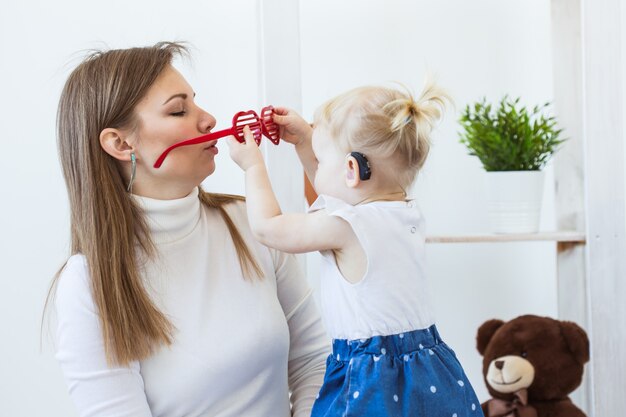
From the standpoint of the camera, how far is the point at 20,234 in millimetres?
1790

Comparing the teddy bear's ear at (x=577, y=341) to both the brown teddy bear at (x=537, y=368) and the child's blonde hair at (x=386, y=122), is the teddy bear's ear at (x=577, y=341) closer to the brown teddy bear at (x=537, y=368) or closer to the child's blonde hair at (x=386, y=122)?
the brown teddy bear at (x=537, y=368)

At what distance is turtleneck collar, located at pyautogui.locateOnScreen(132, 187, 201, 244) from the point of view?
133 centimetres

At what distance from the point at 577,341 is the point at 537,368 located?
11 cm

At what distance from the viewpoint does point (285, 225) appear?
3.98 feet

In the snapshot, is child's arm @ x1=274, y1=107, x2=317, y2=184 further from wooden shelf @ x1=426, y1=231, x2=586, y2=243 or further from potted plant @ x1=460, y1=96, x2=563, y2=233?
potted plant @ x1=460, y1=96, x2=563, y2=233

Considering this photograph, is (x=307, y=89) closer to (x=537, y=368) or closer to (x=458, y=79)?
(x=458, y=79)

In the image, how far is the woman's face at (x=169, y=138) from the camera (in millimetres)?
1312

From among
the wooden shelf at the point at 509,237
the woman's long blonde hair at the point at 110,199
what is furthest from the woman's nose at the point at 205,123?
the wooden shelf at the point at 509,237

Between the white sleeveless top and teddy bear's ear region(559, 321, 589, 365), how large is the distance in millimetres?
670

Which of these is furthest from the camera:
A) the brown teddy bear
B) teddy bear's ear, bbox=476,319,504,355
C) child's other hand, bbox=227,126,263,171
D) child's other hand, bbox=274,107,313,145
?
teddy bear's ear, bbox=476,319,504,355

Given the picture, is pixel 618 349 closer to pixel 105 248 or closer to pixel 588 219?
pixel 588 219

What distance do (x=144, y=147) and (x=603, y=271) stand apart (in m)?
1.12

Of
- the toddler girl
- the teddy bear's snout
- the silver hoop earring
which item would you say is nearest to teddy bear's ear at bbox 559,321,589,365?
the teddy bear's snout

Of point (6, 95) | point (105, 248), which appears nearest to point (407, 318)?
point (105, 248)
